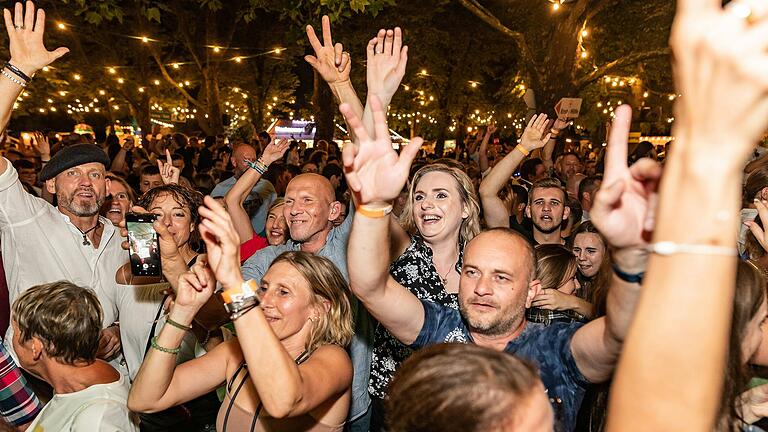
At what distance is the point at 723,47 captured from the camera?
75 centimetres

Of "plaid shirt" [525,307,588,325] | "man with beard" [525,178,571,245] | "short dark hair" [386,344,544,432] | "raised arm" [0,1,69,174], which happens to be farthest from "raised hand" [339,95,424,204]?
"man with beard" [525,178,571,245]

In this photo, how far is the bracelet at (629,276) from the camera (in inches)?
54.4

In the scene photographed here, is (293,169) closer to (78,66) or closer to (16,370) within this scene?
(16,370)

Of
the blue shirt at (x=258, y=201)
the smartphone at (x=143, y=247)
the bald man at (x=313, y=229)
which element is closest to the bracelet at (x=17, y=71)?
the smartphone at (x=143, y=247)

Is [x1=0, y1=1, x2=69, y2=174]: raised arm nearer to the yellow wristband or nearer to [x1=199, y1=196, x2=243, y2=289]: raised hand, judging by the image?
[x1=199, y1=196, x2=243, y2=289]: raised hand

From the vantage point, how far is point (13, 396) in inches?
99.0

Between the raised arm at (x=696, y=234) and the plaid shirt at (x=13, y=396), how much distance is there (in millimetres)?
2568

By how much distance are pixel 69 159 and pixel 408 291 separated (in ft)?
8.45

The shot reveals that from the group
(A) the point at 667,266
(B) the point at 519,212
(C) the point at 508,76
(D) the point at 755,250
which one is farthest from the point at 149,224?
(C) the point at 508,76

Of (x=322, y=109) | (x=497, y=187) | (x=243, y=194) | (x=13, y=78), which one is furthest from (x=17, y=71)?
(x=322, y=109)

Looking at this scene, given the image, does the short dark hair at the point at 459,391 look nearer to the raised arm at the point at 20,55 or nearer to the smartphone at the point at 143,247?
the smartphone at the point at 143,247

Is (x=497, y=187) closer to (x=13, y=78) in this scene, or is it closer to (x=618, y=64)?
(x=13, y=78)

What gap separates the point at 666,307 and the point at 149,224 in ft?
7.99

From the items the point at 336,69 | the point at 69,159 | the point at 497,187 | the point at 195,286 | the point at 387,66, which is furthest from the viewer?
the point at 497,187
